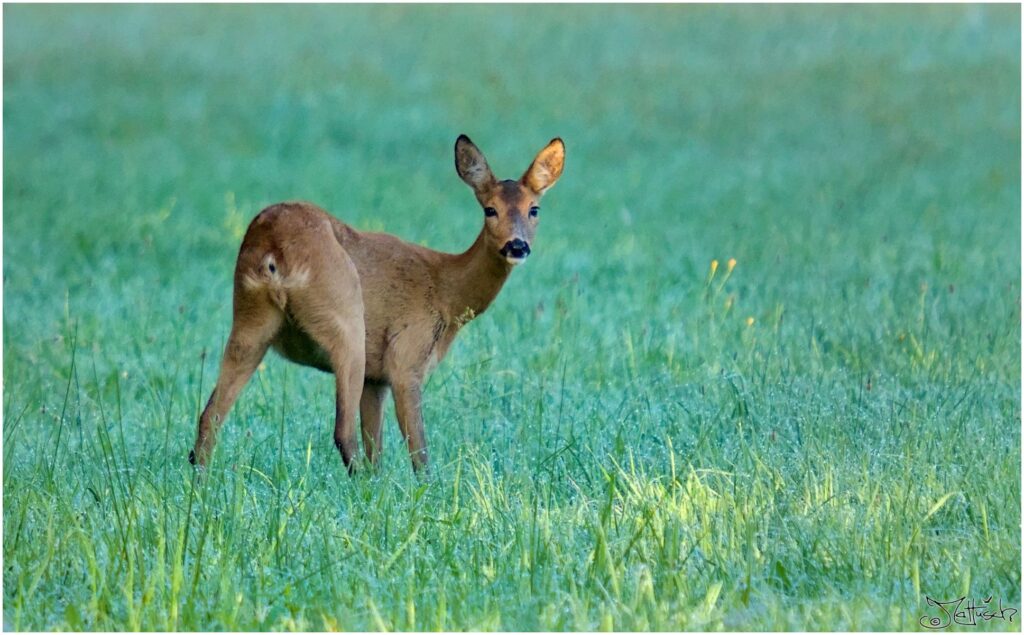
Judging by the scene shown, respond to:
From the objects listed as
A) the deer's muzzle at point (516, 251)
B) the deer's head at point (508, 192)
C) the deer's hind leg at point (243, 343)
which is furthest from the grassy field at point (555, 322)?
the deer's head at point (508, 192)

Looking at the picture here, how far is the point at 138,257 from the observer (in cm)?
1166

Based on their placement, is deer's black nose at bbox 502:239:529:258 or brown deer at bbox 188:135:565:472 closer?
brown deer at bbox 188:135:565:472

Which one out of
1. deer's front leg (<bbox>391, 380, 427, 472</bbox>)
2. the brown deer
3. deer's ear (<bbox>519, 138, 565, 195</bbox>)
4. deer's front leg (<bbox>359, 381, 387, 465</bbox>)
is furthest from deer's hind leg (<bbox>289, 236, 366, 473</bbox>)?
deer's ear (<bbox>519, 138, 565, 195</bbox>)

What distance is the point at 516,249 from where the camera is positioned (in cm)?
656

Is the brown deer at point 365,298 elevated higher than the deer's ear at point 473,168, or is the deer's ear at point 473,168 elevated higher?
the deer's ear at point 473,168

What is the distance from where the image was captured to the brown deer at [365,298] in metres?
6.26

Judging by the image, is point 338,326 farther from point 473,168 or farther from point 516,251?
point 473,168

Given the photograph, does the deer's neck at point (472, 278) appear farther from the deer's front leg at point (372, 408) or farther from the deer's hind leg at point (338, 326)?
the deer's hind leg at point (338, 326)

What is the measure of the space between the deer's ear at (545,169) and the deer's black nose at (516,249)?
1.22ft

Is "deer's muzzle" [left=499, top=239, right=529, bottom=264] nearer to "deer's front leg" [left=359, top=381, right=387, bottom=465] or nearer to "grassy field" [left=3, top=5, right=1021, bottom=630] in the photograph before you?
"grassy field" [left=3, top=5, right=1021, bottom=630]

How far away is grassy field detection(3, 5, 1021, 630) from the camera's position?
4.86m

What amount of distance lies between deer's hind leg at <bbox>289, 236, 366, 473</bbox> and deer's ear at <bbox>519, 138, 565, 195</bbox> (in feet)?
3.24

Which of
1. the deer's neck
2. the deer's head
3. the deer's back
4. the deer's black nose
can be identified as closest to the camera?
the deer's back

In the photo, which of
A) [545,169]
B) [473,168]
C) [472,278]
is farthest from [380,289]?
[545,169]
